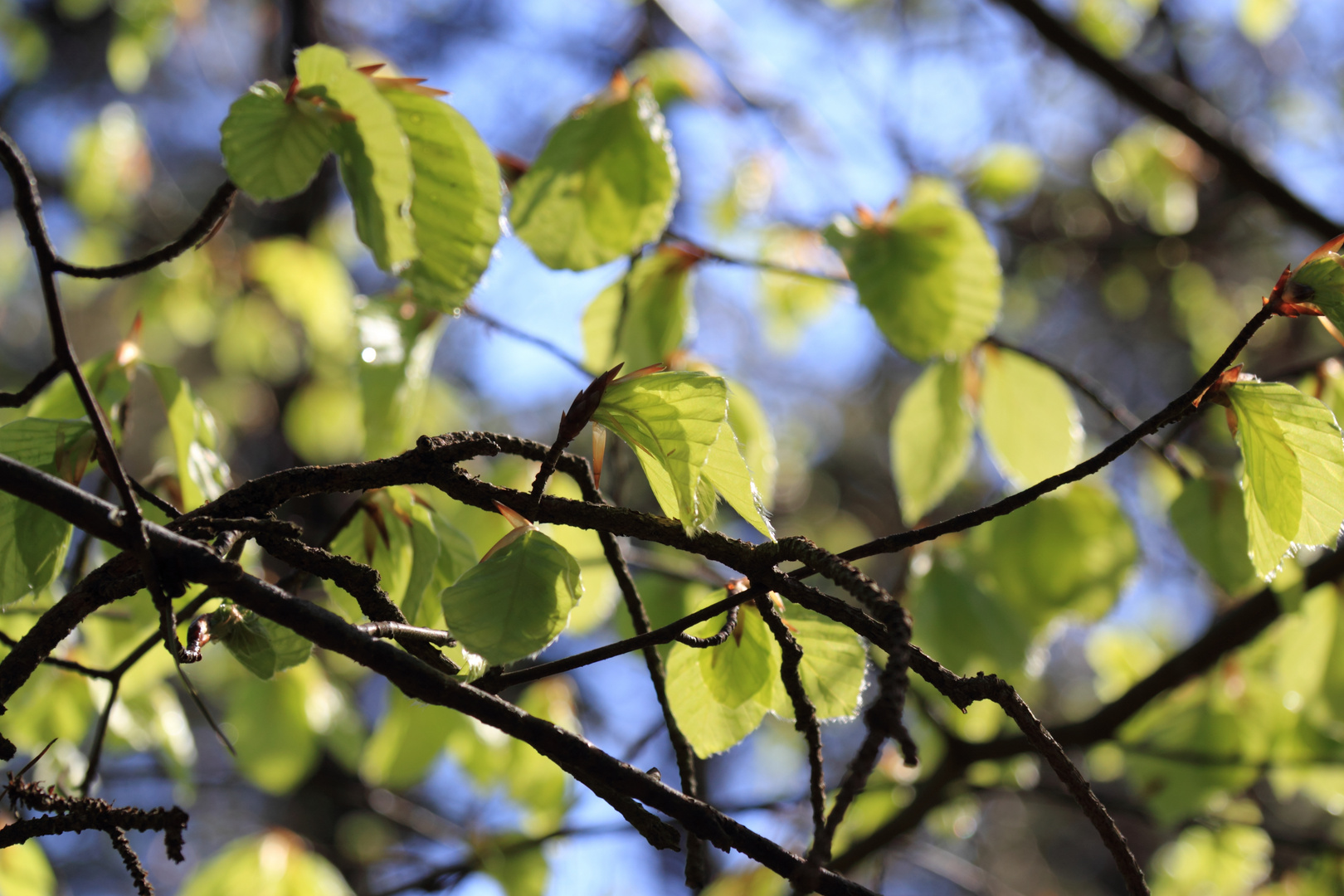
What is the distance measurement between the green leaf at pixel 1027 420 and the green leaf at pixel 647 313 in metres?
0.32

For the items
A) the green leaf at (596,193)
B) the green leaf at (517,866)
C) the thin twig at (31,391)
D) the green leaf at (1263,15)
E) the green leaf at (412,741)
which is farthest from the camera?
the green leaf at (1263,15)

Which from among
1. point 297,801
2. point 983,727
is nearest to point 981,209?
point 983,727

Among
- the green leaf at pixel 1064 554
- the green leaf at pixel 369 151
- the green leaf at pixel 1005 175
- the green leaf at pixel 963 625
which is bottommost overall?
the green leaf at pixel 963 625

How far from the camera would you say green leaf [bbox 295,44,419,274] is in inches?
18.5

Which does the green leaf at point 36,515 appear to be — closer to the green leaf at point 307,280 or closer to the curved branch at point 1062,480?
the curved branch at point 1062,480

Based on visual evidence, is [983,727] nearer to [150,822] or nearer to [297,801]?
[150,822]

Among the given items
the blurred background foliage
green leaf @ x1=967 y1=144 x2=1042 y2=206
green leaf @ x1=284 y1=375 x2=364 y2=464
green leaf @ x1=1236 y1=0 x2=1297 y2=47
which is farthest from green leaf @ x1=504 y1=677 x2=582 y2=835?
green leaf @ x1=1236 y1=0 x2=1297 y2=47


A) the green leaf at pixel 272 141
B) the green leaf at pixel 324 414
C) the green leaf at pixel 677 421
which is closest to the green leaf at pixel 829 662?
the green leaf at pixel 677 421

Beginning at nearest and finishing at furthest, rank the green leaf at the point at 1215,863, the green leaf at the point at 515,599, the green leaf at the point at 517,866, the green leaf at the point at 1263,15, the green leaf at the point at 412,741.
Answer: the green leaf at the point at 515,599 < the green leaf at the point at 412,741 < the green leaf at the point at 517,866 < the green leaf at the point at 1215,863 < the green leaf at the point at 1263,15

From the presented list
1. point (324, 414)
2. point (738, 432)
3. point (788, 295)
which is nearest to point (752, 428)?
point (738, 432)

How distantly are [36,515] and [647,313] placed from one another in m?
0.51

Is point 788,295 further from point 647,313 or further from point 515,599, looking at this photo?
point 515,599

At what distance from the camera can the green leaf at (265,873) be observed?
1.09 m

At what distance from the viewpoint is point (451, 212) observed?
519mm
